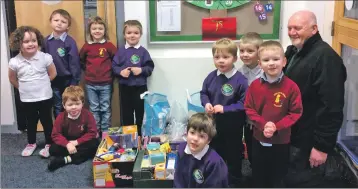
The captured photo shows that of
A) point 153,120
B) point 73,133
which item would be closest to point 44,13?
point 73,133

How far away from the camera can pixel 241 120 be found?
265 centimetres

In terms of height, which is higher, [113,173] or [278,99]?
[278,99]

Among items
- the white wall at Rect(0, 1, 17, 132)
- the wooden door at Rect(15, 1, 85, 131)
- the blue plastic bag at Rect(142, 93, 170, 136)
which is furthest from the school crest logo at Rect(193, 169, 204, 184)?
the white wall at Rect(0, 1, 17, 132)

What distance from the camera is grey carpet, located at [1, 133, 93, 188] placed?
9.12 ft

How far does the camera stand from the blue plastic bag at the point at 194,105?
3.09 meters

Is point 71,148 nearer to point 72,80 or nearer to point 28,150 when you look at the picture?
point 28,150

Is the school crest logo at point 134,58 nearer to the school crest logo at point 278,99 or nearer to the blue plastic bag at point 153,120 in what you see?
the blue plastic bag at point 153,120

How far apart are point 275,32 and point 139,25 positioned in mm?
1135

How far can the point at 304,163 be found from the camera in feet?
7.86

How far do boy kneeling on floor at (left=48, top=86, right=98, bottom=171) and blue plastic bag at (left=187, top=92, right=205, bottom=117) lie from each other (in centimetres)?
75

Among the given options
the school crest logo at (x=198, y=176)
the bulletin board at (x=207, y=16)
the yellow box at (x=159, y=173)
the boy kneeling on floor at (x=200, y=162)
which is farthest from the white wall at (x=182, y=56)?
the school crest logo at (x=198, y=176)

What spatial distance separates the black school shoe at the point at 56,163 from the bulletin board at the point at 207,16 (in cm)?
122

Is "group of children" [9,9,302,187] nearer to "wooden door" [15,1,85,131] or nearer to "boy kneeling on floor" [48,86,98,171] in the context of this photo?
"boy kneeling on floor" [48,86,98,171]

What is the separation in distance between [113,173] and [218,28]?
149cm
